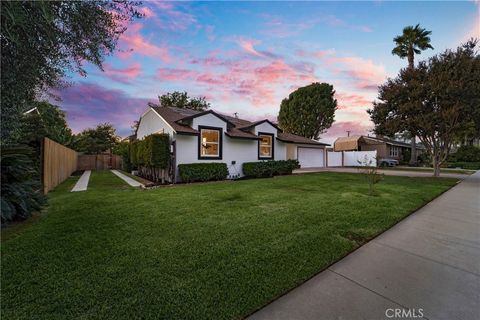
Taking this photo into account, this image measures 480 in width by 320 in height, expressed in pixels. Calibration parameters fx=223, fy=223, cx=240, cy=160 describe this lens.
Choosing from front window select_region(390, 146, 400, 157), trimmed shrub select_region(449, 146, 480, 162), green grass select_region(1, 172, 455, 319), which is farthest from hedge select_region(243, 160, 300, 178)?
trimmed shrub select_region(449, 146, 480, 162)

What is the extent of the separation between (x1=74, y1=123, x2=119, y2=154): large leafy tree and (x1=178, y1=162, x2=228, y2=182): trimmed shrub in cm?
2368

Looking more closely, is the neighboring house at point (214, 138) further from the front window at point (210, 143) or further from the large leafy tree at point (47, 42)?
the large leafy tree at point (47, 42)

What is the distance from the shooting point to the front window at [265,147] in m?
14.3

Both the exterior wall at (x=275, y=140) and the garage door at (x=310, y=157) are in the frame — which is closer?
the exterior wall at (x=275, y=140)

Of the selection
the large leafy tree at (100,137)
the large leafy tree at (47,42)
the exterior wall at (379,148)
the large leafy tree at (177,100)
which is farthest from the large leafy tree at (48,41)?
the exterior wall at (379,148)

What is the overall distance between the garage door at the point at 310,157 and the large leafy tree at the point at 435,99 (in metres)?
8.32

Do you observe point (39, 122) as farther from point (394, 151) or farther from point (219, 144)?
point (394, 151)

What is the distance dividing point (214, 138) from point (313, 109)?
23.1 metres

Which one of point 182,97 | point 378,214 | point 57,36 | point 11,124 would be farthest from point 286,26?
point 182,97

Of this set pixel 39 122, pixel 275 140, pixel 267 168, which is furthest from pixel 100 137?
pixel 267 168

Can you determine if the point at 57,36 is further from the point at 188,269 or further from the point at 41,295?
the point at 188,269

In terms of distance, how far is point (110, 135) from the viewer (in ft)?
112

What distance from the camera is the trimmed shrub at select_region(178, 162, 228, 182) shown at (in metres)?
10.5

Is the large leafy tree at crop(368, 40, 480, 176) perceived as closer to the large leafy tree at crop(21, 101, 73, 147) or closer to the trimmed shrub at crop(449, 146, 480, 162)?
the large leafy tree at crop(21, 101, 73, 147)
